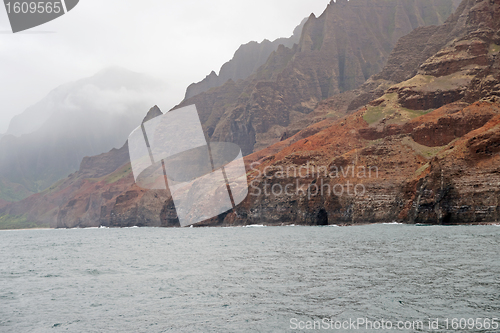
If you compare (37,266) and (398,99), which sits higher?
(398,99)

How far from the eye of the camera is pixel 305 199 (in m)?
131

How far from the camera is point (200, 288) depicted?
28.2m

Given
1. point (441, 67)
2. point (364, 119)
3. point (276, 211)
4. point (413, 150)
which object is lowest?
point (276, 211)

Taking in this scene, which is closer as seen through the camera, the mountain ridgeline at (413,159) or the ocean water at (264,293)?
the ocean water at (264,293)

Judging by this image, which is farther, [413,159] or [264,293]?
[413,159]

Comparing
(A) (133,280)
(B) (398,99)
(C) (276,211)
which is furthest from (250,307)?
(B) (398,99)

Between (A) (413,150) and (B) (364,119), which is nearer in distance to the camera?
(A) (413,150)

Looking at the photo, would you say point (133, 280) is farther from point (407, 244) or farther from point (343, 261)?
point (407, 244)

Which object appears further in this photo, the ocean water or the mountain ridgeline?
the mountain ridgeline

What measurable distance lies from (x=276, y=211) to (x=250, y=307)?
4694 inches

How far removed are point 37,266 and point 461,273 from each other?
1605 inches

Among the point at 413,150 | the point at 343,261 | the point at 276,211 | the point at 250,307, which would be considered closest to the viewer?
the point at 250,307

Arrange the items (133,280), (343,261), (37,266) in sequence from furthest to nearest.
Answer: (37,266) < (343,261) < (133,280)

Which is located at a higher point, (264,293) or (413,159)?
(413,159)
